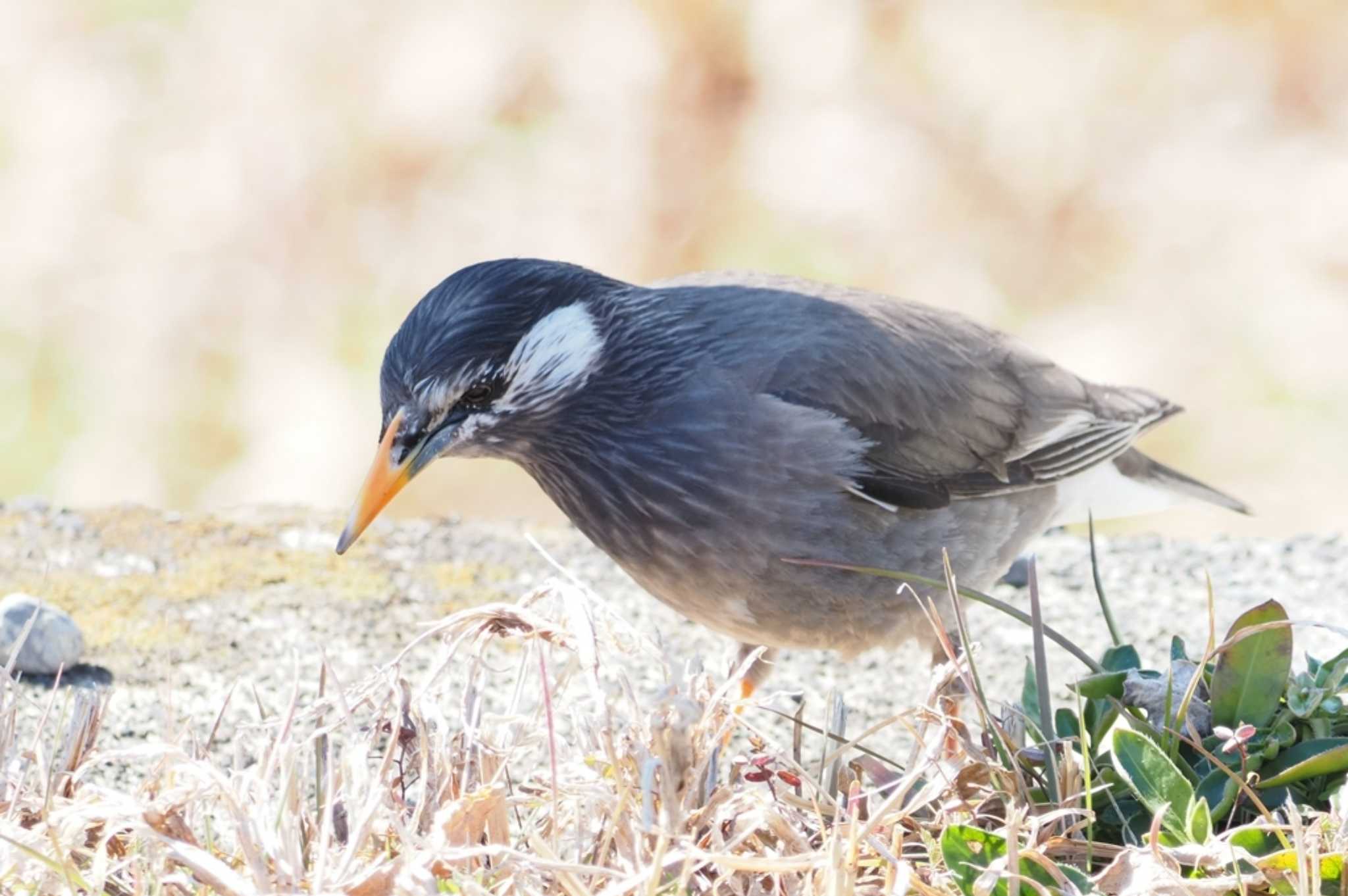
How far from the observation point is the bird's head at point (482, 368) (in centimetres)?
336

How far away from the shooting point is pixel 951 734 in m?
2.74

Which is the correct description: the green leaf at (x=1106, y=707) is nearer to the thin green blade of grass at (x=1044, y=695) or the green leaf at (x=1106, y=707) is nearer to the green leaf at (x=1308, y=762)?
the thin green blade of grass at (x=1044, y=695)

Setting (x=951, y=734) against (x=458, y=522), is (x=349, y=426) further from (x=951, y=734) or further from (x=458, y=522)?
(x=951, y=734)

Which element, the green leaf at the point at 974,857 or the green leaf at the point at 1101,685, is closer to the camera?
the green leaf at the point at 974,857

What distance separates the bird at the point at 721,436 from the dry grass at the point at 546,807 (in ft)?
2.19

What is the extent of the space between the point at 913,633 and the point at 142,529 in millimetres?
2567

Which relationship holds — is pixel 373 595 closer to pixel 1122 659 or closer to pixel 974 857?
pixel 1122 659

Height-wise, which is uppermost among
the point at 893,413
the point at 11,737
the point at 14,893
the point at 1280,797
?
the point at 893,413

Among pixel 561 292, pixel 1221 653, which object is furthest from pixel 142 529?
pixel 1221 653

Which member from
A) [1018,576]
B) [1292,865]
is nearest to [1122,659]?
[1292,865]

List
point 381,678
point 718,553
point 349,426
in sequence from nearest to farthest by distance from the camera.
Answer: point 381,678
point 718,553
point 349,426

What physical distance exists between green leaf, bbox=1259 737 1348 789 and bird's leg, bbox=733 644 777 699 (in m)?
1.72

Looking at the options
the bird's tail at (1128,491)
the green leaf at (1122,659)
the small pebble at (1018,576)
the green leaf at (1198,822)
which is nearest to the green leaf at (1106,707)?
the green leaf at (1122,659)

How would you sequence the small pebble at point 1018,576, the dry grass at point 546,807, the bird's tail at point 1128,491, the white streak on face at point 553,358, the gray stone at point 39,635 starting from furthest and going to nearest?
the small pebble at point 1018,576 < the bird's tail at point 1128,491 < the gray stone at point 39,635 < the white streak on face at point 553,358 < the dry grass at point 546,807
